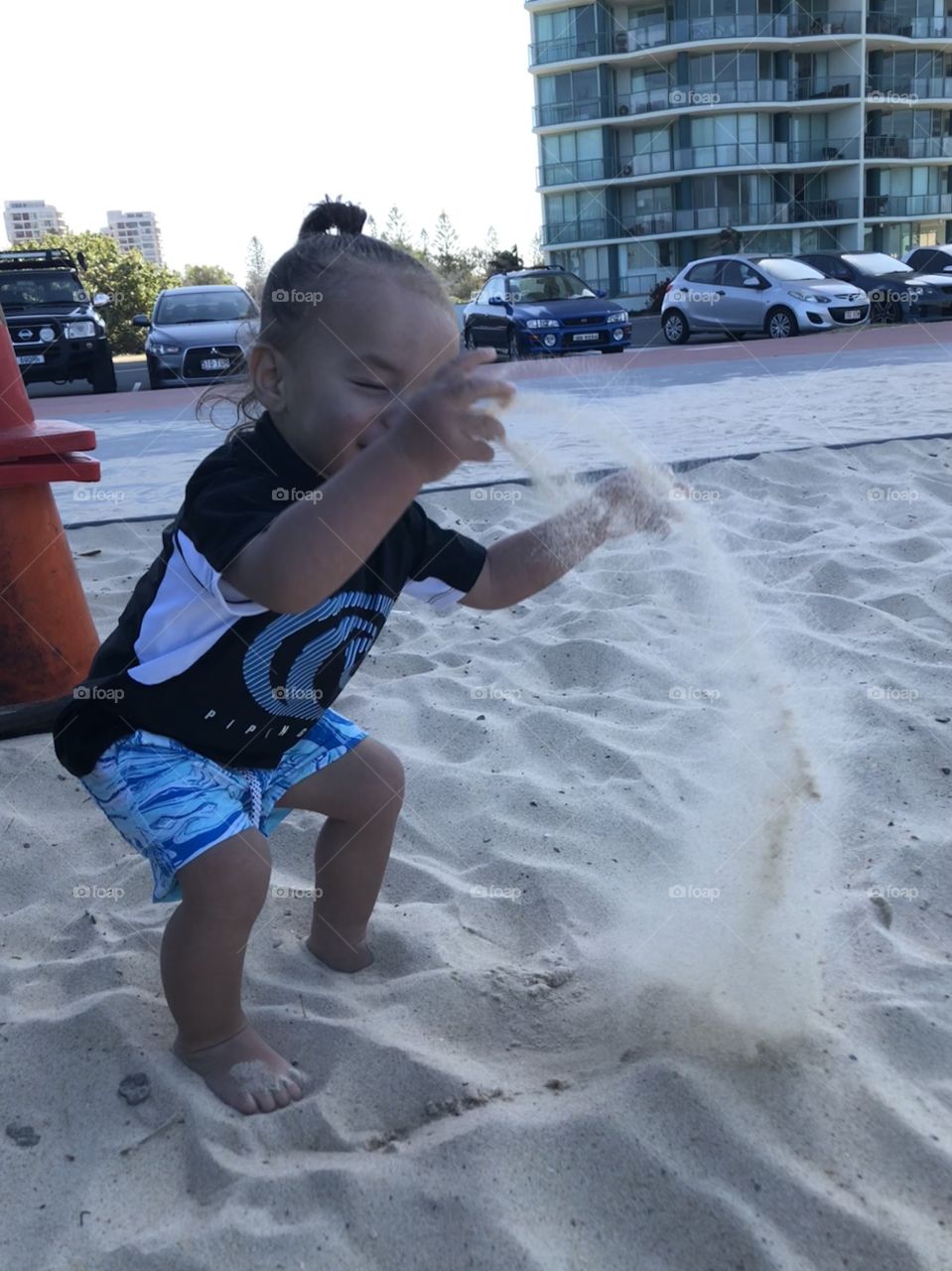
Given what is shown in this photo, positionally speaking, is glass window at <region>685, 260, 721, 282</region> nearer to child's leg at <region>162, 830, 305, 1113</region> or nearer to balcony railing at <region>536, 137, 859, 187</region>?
child's leg at <region>162, 830, 305, 1113</region>

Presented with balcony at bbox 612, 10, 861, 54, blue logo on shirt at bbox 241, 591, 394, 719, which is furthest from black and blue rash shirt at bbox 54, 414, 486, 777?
balcony at bbox 612, 10, 861, 54

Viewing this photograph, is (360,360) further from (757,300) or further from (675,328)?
(675,328)

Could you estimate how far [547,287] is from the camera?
15.6 metres

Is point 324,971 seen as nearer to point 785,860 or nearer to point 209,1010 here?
point 209,1010

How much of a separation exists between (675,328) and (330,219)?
52.5 feet

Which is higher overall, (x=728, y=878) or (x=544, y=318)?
(x=544, y=318)

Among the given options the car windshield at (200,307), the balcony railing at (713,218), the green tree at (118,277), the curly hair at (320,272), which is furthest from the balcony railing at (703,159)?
the curly hair at (320,272)

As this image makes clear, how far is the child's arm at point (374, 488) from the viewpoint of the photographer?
1.40 meters

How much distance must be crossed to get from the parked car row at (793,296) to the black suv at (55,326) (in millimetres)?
8147

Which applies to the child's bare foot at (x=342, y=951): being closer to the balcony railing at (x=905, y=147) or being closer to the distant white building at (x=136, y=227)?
the balcony railing at (x=905, y=147)

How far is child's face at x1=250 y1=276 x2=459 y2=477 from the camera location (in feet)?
5.18

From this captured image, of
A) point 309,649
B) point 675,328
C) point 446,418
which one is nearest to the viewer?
point 446,418

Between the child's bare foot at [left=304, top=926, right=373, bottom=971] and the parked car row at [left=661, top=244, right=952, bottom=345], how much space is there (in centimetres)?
1458

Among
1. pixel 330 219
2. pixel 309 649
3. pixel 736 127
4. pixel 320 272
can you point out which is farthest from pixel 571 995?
pixel 736 127
